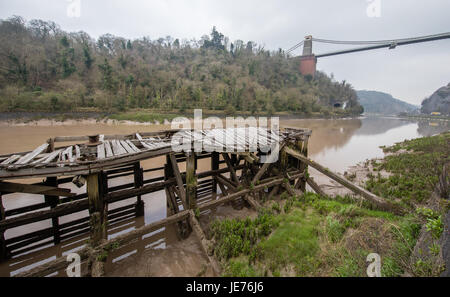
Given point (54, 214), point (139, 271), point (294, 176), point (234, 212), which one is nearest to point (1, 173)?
point (54, 214)

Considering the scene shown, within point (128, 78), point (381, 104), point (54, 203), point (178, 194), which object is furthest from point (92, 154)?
point (381, 104)

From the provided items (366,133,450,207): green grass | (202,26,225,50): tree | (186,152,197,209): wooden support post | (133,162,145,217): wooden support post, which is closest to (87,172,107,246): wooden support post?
(186,152,197,209): wooden support post

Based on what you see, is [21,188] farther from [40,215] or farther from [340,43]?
[340,43]

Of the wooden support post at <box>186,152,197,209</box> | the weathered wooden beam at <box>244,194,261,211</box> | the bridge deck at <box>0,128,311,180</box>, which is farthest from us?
the weathered wooden beam at <box>244,194,261,211</box>

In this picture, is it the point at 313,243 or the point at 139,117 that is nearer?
the point at 313,243

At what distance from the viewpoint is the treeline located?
94.1ft

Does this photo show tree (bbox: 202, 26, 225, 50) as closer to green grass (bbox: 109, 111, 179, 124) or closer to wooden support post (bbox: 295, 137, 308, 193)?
green grass (bbox: 109, 111, 179, 124)

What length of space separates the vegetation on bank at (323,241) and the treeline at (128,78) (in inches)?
1212

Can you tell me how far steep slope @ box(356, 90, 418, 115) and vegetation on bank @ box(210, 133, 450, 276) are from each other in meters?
172

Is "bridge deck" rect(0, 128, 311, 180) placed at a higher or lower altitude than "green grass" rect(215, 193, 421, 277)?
higher

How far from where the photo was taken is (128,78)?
1449 inches

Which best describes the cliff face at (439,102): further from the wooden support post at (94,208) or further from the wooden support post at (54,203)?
the wooden support post at (54,203)

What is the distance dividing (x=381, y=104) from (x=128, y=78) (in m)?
191
